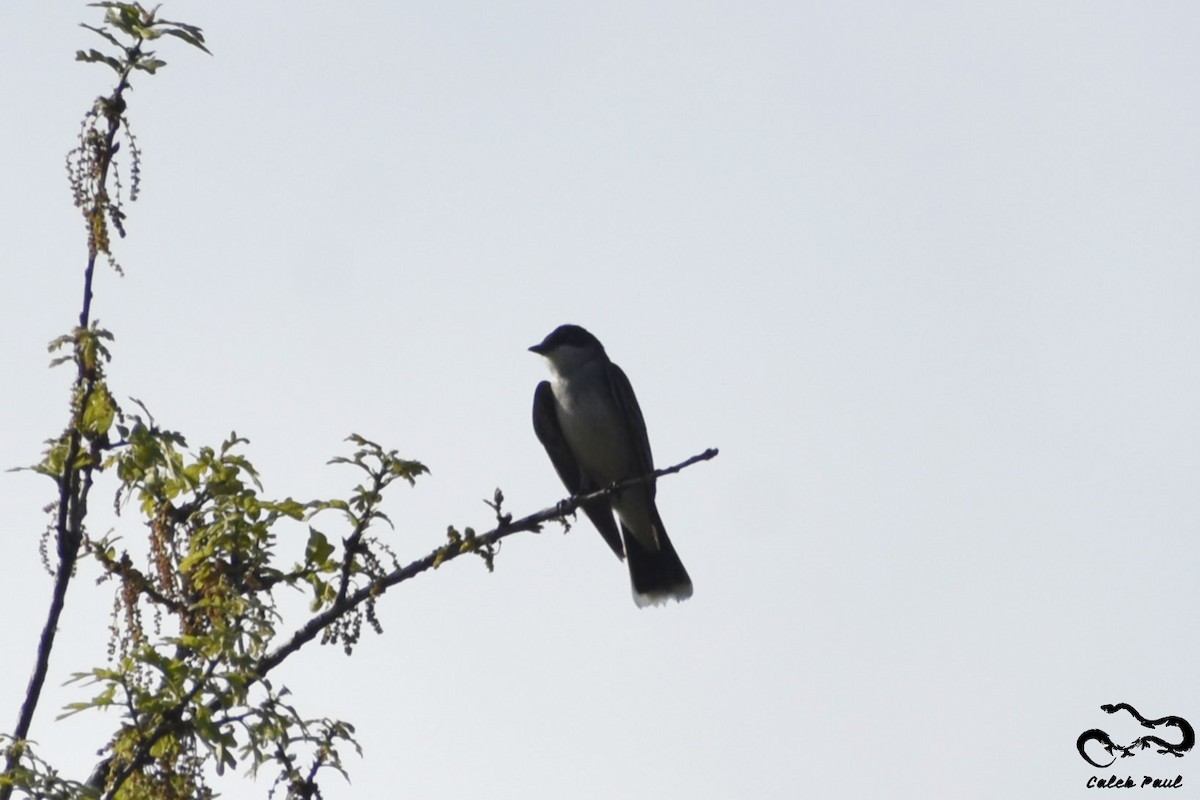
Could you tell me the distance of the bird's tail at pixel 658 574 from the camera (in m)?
9.89

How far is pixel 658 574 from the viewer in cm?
993

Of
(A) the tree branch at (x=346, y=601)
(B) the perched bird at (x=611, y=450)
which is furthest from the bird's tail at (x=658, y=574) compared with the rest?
(A) the tree branch at (x=346, y=601)

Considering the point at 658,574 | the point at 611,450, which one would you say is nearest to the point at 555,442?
the point at 611,450

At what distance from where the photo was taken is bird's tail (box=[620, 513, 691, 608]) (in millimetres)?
9891

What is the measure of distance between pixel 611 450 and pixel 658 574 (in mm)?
917

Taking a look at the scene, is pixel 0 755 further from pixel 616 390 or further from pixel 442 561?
pixel 616 390

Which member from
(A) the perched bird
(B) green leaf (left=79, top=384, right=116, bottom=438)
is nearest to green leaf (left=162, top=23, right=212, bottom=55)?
(B) green leaf (left=79, top=384, right=116, bottom=438)

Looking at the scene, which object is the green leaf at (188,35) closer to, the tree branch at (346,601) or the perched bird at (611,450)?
the tree branch at (346,601)

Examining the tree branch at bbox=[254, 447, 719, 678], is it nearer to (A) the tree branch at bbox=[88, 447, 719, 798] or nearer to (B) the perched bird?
(A) the tree branch at bbox=[88, 447, 719, 798]

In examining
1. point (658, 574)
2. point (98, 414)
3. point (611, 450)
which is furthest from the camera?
point (658, 574)

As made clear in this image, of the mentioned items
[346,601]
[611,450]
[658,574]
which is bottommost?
[346,601]

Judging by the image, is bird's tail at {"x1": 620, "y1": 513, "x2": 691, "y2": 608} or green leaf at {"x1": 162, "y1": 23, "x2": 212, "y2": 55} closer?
green leaf at {"x1": 162, "y1": 23, "x2": 212, "y2": 55}

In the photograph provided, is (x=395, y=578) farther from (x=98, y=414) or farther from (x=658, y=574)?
(x=658, y=574)

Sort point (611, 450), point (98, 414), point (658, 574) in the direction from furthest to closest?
point (658, 574) < point (611, 450) < point (98, 414)
